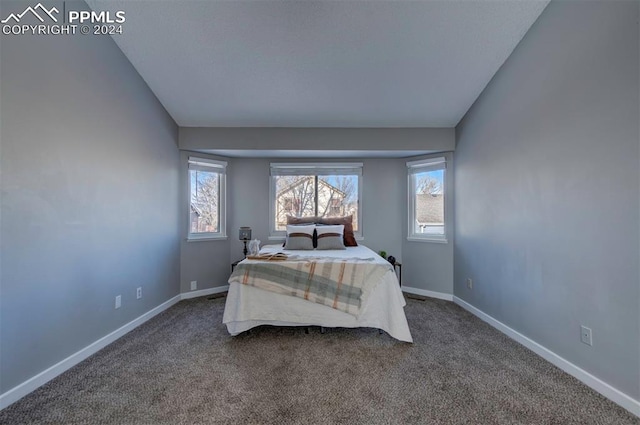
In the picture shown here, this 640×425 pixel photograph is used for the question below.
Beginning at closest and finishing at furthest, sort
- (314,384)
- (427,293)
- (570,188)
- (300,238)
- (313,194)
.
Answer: (314,384) < (570,188) < (300,238) < (427,293) < (313,194)

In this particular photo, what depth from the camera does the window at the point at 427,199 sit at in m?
3.91

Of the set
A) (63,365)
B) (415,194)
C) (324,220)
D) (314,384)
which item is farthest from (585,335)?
(63,365)

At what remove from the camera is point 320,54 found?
8.68 feet

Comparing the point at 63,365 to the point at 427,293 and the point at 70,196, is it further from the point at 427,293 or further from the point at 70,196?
the point at 427,293

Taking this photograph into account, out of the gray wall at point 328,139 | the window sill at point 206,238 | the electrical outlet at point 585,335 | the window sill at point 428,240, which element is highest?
the gray wall at point 328,139

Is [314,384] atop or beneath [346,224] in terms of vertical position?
beneath

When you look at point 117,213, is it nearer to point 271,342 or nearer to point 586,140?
point 271,342

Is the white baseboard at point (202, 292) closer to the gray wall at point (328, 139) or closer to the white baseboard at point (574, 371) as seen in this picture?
the gray wall at point (328, 139)

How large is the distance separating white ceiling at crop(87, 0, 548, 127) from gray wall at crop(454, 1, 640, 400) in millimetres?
435

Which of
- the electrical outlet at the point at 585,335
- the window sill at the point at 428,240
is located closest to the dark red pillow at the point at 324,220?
the window sill at the point at 428,240

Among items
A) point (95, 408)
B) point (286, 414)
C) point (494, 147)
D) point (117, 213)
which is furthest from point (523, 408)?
point (117, 213)

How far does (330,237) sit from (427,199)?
1.64 metres

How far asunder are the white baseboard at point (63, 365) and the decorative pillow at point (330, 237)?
219 centimetres

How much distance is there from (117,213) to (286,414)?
2313 millimetres
